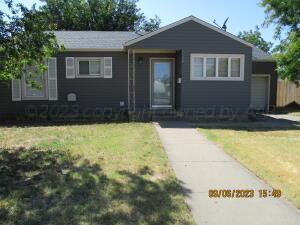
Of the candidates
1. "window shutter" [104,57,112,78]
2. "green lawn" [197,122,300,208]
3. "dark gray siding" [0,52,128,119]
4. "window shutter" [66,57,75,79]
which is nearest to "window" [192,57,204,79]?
"green lawn" [197,122,300,208]

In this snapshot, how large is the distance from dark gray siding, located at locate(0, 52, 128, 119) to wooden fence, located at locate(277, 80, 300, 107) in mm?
12975

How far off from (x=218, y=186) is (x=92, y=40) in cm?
1131

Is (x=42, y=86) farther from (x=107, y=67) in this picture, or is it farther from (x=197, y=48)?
(x=197, y=48)

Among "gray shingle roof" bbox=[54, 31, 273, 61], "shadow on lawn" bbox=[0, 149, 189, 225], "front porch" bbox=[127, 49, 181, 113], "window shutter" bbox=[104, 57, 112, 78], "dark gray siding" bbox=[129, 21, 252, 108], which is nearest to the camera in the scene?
"shadow on lawn" bbox=[0, 149, 189, 225]

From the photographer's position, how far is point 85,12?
33062 millimetres

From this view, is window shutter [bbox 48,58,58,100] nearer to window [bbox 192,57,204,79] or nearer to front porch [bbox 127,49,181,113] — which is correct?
front porch [bbox 127,49,181,113]

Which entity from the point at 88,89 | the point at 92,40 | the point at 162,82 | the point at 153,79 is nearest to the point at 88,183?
the point at 88,89

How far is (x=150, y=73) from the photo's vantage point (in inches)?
571

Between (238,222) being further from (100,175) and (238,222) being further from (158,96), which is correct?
(158,96)

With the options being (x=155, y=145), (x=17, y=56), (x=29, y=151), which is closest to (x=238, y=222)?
(x=155, y=145)

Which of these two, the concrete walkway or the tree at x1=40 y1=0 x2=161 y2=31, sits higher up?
the tree at x1=40 y1=0 x2=161 y2=31

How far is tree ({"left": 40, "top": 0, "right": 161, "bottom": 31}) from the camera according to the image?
3306 cm

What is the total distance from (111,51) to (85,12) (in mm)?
20974

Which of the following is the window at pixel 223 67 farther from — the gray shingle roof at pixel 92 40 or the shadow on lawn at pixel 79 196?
the shadow on lawn at pixel 79 196
